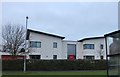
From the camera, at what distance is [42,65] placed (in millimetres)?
39312

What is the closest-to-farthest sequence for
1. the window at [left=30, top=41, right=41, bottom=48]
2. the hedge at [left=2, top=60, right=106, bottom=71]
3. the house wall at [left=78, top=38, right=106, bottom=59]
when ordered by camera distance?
1. the hedge at [left=2, top=60, right=106, bottom=71]
2. the window at [left=30, top=41, right=41, bottom=48]
3. the house wall at [left=78, top=38, right=106, bottom=59]

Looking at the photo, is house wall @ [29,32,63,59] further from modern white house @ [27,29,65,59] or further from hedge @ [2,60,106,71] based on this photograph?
hedge @ [2,60,106,71]

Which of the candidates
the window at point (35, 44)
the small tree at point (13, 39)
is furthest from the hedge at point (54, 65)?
the window at point (35, 44)

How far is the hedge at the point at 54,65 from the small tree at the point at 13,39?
5.16m

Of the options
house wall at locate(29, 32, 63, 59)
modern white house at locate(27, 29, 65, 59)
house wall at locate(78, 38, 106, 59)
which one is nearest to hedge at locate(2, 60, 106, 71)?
modern white house at locate(27, 29, 65, 59)

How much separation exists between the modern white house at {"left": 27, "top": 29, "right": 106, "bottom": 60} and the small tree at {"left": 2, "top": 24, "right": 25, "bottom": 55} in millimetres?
4782

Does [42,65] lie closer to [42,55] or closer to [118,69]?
[42,55]

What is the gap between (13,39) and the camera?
44.9 meters

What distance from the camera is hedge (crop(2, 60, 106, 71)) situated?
124 ft

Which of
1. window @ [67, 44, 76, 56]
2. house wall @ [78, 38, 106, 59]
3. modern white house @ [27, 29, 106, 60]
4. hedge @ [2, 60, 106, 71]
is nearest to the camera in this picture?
hedge @ [2, 60, 106, 71]

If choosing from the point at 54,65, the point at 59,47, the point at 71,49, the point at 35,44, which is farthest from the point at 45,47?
the point at 54,65

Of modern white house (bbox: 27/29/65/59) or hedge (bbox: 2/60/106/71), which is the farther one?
modern white house (bbox: 27/29/65/59)

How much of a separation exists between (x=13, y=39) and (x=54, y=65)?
958cm

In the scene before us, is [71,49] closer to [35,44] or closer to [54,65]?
[35,44]
